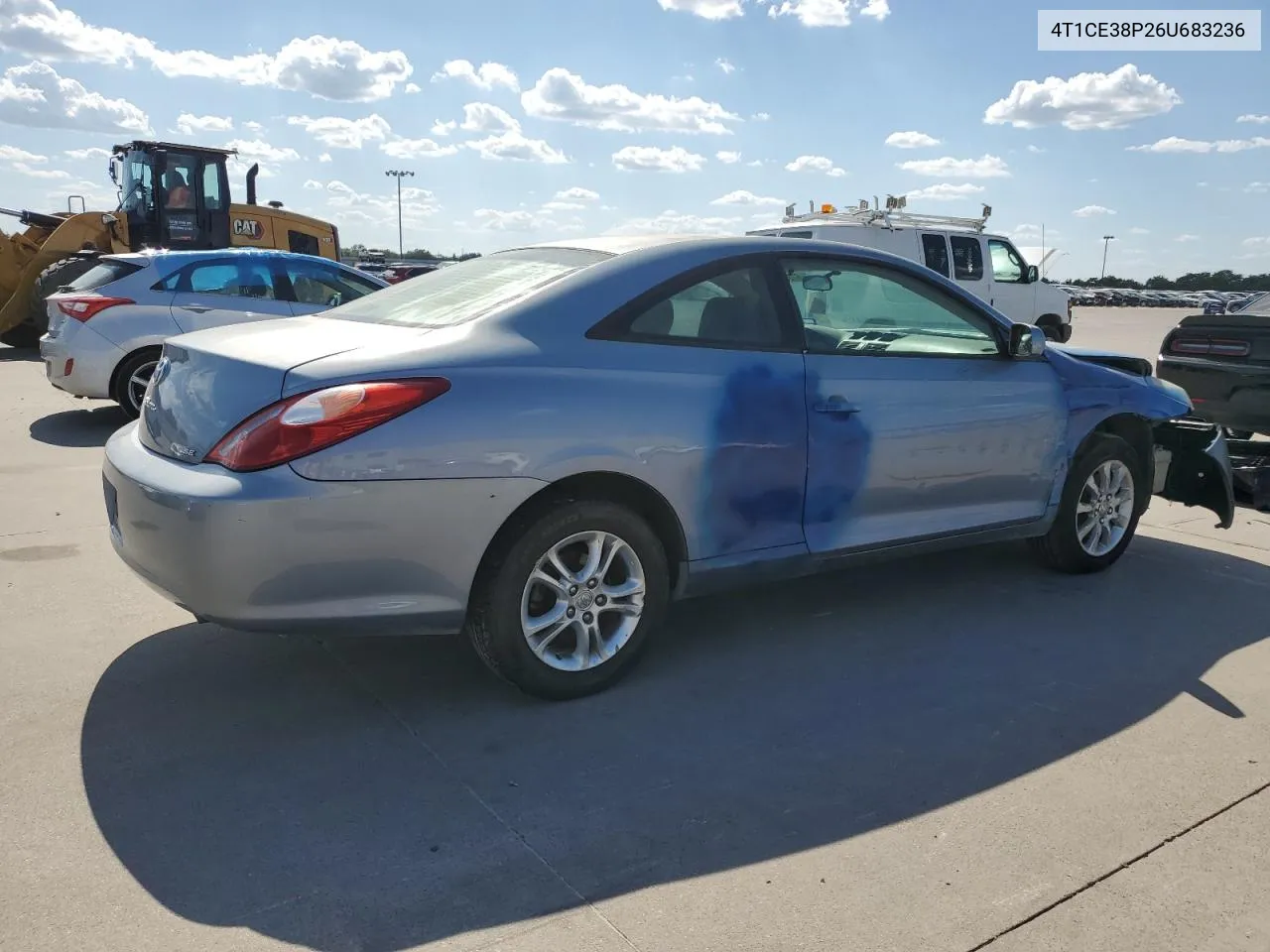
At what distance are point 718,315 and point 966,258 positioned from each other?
1150 cm

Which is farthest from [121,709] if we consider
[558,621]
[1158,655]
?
[1158,655]

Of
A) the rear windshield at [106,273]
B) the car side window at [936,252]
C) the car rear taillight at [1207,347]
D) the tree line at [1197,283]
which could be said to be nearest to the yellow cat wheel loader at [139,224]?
the rear windshield at [106,273]

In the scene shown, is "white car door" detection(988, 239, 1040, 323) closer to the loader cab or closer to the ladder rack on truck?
the ladder rack on truck

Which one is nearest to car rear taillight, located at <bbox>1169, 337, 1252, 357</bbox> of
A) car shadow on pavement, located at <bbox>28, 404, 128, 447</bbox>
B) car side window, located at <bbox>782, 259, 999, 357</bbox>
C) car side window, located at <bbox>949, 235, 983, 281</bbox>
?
car side window, located at <bbox>782, 259, 999, 357</bbox>

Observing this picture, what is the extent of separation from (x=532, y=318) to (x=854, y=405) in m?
1.37

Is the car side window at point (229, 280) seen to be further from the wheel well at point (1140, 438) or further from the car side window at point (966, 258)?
the car side window at point (966, 258)

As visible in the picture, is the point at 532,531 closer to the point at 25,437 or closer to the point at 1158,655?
the point at 1158,655

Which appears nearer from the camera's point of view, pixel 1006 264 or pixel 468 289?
pixel 468 289

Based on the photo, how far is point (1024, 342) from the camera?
475 centimetres

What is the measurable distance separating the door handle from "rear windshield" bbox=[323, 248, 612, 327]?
986mm

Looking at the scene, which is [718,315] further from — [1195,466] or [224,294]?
[224,294]

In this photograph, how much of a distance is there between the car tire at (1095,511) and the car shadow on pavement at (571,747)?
0.44 m

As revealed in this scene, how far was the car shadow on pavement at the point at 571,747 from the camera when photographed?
265 cm

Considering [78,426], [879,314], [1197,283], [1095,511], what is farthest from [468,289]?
[1197,283]
